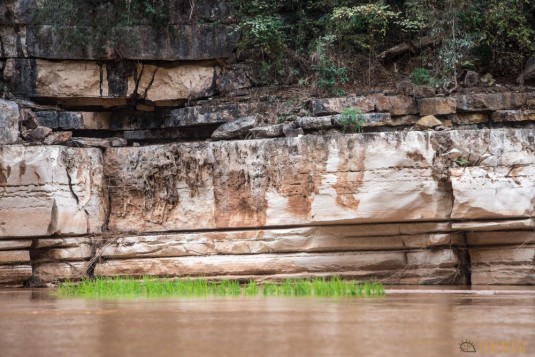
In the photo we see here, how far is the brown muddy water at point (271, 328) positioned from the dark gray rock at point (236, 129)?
5.60 metres

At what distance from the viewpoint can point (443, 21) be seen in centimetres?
1301

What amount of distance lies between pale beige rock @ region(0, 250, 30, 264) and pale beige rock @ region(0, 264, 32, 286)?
0.07 metres

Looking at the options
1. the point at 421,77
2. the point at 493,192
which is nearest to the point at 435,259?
the point at 493,192

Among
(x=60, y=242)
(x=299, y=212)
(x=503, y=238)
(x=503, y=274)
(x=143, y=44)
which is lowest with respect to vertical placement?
(x=503, y=274)

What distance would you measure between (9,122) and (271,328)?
8.45 m

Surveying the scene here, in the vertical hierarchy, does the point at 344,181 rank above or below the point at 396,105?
below

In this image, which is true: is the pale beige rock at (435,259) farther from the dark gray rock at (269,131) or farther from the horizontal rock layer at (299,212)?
the dark gray rock at (269,131)

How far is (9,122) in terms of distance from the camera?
1193 centimetres

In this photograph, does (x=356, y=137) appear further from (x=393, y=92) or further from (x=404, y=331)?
(x=404, y=331)

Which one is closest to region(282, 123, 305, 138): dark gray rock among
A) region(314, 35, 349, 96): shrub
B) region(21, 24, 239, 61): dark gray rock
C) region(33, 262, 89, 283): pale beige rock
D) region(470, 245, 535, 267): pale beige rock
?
region(314, 35, 349, 96): shrub

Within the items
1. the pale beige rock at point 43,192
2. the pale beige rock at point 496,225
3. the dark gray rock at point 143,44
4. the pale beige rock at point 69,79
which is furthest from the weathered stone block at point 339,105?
the pale beige rock at point 69,79

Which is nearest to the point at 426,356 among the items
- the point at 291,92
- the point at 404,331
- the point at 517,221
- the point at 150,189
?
the point at 404,331

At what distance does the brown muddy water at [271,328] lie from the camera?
12.8ft

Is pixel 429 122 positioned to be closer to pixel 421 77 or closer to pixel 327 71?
pixel 421 77
